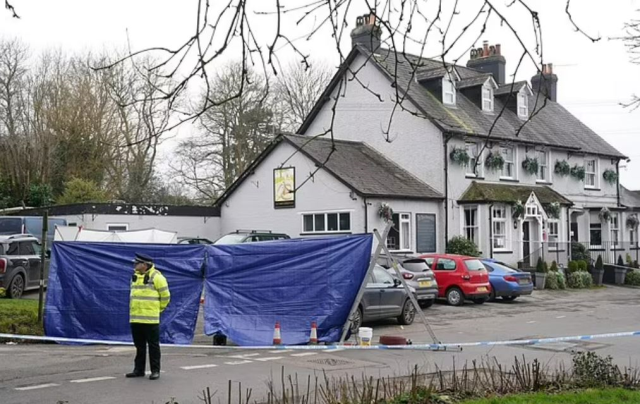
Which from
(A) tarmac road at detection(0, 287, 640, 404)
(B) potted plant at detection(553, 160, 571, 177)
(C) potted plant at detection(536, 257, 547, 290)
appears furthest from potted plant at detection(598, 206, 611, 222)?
(A) tarmac road at detection(0, 287, 640, 404)

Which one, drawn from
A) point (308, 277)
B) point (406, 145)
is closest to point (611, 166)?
point (406, 145)

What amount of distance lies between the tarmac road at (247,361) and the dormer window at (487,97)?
1802 cm

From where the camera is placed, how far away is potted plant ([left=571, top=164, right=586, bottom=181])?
3981cm

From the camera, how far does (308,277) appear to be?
15336 mm

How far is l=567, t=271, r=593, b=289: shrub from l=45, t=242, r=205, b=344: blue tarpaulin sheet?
857 inches

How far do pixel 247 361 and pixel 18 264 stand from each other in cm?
1068

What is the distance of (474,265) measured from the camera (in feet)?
80.3

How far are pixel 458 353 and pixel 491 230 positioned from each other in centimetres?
2025

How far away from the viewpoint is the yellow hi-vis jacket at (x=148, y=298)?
11.2 metres

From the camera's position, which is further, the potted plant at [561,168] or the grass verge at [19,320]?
the potted plant at [561,168]

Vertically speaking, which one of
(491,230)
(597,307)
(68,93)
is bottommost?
(597,307)

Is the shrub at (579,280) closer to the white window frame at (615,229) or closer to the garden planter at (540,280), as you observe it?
the garden planter at (540,280)

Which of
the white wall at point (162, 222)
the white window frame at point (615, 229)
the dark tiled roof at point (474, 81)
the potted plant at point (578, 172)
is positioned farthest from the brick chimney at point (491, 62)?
the white wall at point (162, 222)

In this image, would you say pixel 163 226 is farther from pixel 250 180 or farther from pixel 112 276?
pixel 112 276
